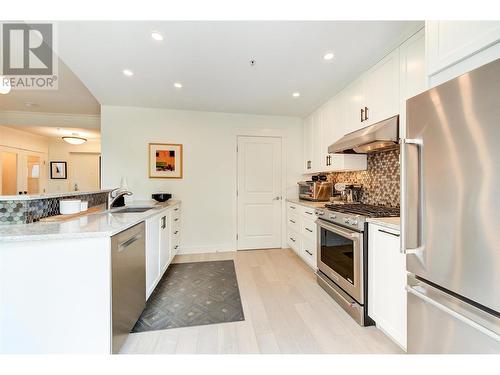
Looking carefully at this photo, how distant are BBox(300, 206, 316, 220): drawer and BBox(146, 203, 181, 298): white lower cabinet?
1.93 meters

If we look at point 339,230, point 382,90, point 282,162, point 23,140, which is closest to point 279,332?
point 339,230

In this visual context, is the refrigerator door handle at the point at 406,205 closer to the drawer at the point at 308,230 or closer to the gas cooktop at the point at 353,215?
the gas cooktop at the point at 353,215

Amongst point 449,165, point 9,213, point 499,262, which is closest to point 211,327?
point 9,213

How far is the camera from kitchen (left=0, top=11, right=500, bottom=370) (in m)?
0.96

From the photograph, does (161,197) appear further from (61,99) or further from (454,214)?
(454,214)

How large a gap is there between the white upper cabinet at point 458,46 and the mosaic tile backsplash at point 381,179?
1.18 m

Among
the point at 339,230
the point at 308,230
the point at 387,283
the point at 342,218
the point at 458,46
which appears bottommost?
the point at 387,283

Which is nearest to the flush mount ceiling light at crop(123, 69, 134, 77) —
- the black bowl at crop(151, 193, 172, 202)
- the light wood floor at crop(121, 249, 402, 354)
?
the black bowl at crop(151, 193, 172, 202)

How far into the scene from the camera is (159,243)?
236 cm

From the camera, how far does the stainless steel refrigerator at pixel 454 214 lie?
81 cm

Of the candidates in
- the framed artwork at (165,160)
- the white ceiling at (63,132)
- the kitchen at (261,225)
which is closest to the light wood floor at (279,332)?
the kitchen at (261,225)

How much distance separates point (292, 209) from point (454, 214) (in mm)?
2675

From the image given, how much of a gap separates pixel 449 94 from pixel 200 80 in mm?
2407

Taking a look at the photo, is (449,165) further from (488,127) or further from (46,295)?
(46,295)
